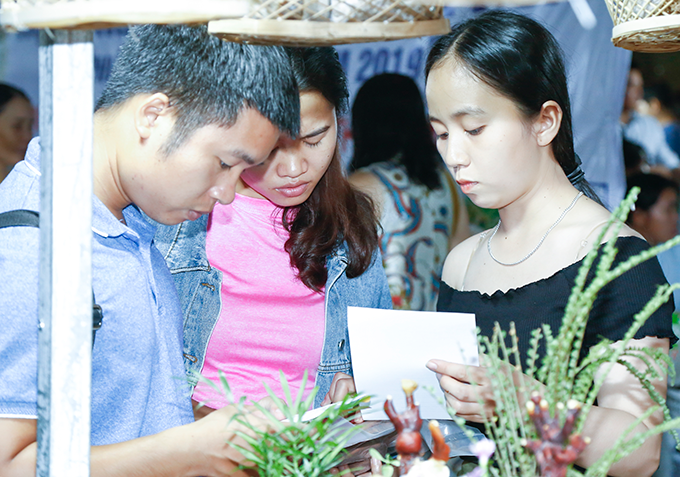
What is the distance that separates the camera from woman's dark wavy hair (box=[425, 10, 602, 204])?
5.12 ft

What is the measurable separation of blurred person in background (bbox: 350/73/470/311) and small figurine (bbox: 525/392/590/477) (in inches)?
76.8

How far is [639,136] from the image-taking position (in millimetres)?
5797

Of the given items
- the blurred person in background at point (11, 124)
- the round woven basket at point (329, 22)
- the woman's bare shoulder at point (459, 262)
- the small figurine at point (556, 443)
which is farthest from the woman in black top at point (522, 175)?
the blurred person in background at point (11, 124)

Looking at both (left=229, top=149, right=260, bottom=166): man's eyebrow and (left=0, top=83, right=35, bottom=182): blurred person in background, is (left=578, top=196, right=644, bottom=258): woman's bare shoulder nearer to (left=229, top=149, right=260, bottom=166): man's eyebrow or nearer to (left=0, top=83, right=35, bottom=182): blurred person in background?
(left=229, top=149, right=260, bottom=166): man's eyebrow

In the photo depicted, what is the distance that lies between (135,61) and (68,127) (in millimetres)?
468

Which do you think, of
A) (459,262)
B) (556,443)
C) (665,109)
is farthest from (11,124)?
(665,109)

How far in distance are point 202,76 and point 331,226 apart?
87cm

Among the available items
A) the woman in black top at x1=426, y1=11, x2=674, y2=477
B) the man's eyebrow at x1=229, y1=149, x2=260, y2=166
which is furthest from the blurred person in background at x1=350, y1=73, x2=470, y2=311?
the man's eyebrow at x1=229, y1=149, x2=260, y2=166

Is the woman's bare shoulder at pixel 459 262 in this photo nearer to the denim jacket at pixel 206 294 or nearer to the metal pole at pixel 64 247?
the denim jacket at pixel 206 294

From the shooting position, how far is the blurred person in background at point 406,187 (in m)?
2.84

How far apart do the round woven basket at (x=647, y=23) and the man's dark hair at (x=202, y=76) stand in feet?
2.31

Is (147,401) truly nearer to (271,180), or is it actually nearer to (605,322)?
(271,180)

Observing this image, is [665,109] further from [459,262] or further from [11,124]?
[11,124]

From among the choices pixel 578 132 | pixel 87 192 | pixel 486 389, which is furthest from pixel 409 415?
pixel 578 132
